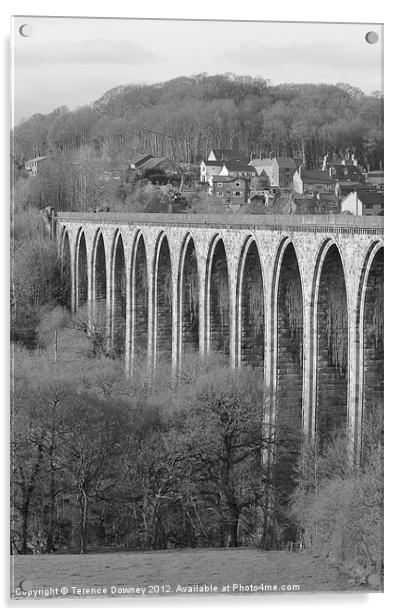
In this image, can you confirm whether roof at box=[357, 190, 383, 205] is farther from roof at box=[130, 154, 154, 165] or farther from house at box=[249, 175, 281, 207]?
roof at box=[130, 154, 154, 165]

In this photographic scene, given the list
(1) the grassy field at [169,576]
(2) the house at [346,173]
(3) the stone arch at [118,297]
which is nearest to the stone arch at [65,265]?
(3) the stone arch at [118,297]

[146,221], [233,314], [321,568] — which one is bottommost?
[321,568]

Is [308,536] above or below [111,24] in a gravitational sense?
below

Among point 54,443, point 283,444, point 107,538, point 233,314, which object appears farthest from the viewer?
point 233,314

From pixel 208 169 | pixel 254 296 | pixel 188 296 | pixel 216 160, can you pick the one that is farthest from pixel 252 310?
Result: pixel 216 160

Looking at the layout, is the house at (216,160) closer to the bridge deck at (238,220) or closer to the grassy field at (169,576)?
the bridge deck at (238,220)

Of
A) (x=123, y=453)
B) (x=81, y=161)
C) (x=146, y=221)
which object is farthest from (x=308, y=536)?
(x=146, y=221)

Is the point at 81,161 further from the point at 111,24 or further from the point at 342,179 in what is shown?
the point at 111,24

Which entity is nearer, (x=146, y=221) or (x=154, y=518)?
(x=154, y=518)
